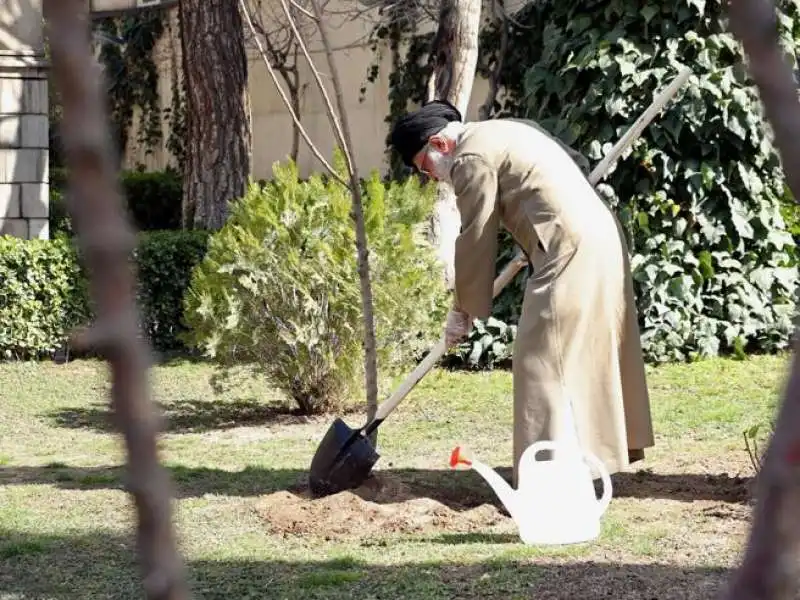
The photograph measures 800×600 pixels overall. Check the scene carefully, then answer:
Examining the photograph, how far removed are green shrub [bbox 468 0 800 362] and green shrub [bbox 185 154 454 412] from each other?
1.86 meters

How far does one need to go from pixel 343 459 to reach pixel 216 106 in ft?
24.5

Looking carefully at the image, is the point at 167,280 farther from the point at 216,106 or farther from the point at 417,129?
the point at 417,129

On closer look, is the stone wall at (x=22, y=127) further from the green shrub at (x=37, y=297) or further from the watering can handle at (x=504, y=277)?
the watering can handle at (x=504, y=277)

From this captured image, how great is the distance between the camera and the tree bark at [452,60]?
392 inches

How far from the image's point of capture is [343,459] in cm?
568

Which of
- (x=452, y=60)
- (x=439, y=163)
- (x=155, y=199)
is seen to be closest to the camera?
(x=439, y=163)

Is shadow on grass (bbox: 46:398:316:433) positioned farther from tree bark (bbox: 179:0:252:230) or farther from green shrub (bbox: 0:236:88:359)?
tree bark (bbox: 179:0:252:230)

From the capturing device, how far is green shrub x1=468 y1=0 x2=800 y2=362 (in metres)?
9.29

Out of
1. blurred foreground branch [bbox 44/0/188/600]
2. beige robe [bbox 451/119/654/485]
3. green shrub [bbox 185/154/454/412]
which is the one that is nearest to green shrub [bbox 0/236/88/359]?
green shrub [bbox 185/154/454/412]

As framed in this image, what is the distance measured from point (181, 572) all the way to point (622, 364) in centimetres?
466

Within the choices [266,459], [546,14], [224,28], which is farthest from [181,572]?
[224,28]

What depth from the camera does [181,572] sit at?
84 cm

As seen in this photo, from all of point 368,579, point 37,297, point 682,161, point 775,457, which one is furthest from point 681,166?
point 775,457

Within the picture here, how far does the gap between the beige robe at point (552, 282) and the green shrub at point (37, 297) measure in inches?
255
